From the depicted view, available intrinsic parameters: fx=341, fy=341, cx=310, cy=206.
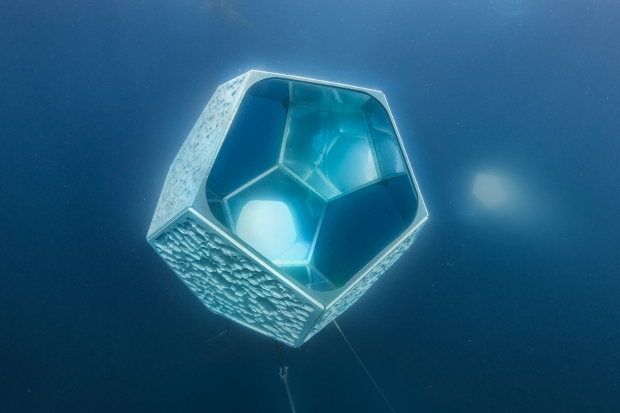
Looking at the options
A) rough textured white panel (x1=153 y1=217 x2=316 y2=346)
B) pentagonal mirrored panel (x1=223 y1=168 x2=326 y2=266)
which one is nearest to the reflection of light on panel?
pentagonal mirrored panel (x1=223 y1=168 x2=326 y2=266)

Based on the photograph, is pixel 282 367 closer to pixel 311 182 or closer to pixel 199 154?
pixel 311 182

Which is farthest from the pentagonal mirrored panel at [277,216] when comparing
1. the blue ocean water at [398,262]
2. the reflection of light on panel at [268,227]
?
the blue ocean water at [398,262]

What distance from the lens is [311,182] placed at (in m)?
1.18

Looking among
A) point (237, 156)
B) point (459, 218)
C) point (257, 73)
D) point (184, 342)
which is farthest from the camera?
point (459, 218)

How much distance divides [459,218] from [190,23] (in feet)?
3.92

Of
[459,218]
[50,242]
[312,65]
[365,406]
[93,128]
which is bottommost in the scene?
[365,406]

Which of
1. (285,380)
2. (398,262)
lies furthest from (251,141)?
(285,380)

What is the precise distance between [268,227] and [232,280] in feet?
1.42

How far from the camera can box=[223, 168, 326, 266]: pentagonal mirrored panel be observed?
1.11 metres

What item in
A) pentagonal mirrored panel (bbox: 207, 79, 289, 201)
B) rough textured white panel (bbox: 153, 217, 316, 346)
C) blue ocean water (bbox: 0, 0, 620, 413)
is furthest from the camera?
blue ocean water (bbox: 0, 0, 620, 413)

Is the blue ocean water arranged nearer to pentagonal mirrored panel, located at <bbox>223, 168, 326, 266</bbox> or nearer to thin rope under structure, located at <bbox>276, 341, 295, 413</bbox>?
thin rope under structure, located at <bbox>276, 341, 295, 413</bbox>

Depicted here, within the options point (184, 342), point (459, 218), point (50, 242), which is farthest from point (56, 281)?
point (459, 218)

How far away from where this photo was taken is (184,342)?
1.12m

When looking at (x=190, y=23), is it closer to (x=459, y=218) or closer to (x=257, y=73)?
(x=257, y=73)
